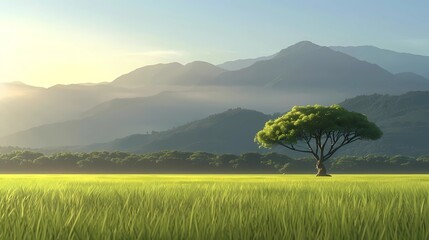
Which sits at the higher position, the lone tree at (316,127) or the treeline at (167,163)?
the lone tree at (316,127)

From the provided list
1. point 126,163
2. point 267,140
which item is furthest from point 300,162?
point 267,140

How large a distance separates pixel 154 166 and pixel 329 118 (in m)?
71.9

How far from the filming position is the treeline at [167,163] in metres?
140

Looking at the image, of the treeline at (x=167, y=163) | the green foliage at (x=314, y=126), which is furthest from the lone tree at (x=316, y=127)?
the treeline at (x=167, y=163)

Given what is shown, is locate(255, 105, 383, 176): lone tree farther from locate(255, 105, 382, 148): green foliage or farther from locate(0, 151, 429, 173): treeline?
locate(0, 151, 429, 173): treeline

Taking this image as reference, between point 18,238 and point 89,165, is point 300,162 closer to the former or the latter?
point 89,165

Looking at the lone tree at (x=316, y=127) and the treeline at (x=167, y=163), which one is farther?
the treeline at (x=167, y=163)

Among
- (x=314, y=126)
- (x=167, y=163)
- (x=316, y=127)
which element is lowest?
(x=167, y=163)

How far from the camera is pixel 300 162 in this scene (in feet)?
580

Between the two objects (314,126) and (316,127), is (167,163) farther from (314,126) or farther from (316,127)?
(314,126)

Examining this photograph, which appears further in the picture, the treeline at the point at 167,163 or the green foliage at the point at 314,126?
the treeline at the point at 167,163

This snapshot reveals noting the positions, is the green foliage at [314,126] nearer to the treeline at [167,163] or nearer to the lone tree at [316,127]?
the lone tree at [316,127]

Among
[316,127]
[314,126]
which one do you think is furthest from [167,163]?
[314,126]

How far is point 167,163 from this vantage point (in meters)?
148
